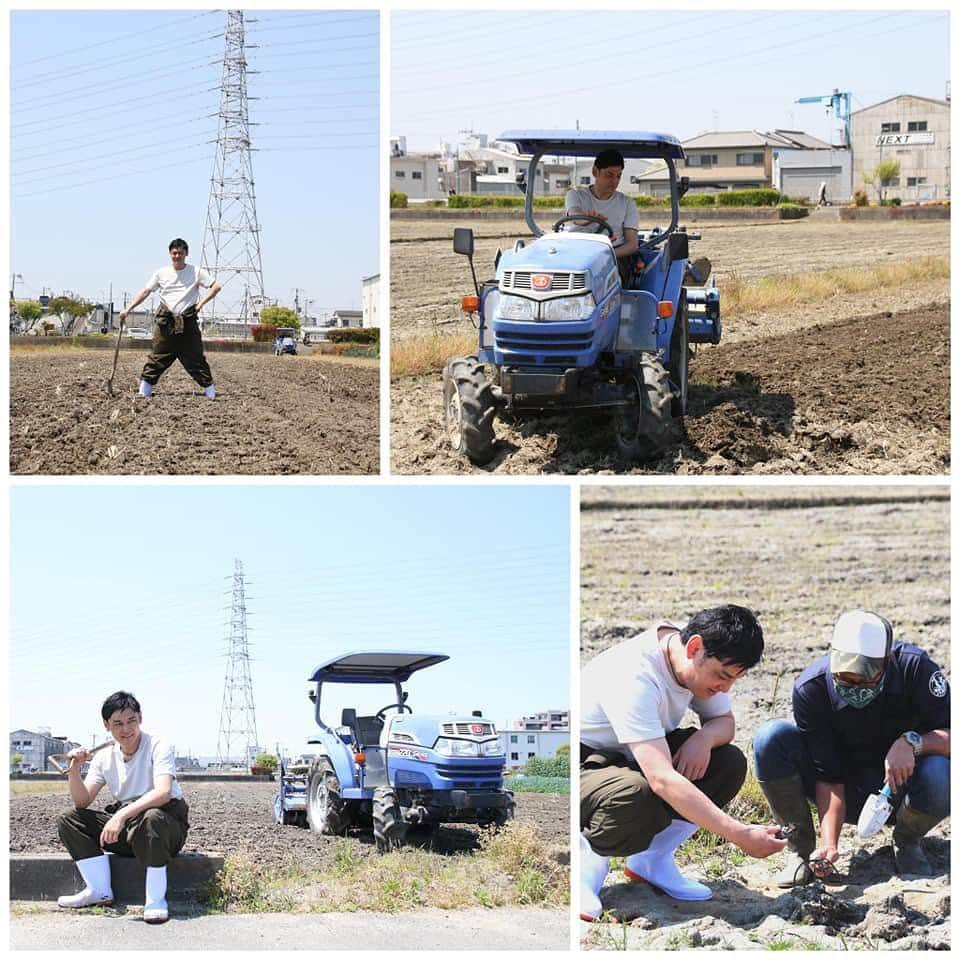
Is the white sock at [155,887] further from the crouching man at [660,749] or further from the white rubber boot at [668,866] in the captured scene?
the white rubber boot at [668,866]

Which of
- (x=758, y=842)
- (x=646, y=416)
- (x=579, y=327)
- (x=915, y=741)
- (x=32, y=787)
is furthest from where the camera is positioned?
(x=32, y=787)

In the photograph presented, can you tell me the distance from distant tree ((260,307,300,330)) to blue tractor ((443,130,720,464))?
210 inches

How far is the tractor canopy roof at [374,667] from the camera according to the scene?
22.1 feet

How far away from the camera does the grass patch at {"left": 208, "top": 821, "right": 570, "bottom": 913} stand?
5543 millimetres

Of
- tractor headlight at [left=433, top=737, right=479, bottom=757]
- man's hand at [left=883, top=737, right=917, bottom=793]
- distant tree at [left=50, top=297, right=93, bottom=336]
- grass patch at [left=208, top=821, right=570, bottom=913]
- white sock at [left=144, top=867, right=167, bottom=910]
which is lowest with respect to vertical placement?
grass patch at [left=208, top=821, right=570, bottom=913]

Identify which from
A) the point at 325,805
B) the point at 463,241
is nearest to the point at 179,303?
the point at 463,241

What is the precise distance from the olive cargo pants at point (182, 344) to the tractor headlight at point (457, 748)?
3.17 m

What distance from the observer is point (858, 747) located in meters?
5.38

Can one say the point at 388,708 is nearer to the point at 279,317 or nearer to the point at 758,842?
the point at 758,842

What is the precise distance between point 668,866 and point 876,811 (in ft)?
3.01

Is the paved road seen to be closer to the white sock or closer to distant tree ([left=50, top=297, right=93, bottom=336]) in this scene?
the white sock

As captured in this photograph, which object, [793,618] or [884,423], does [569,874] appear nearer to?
[793,618]

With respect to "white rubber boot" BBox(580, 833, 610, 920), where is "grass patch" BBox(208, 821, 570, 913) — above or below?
below

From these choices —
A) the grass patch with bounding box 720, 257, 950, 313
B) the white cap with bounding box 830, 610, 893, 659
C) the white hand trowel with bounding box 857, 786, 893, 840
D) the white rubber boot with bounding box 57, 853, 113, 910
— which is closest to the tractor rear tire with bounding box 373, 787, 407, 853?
the white rubber boot with bounding box 57, 853, 113, 910
